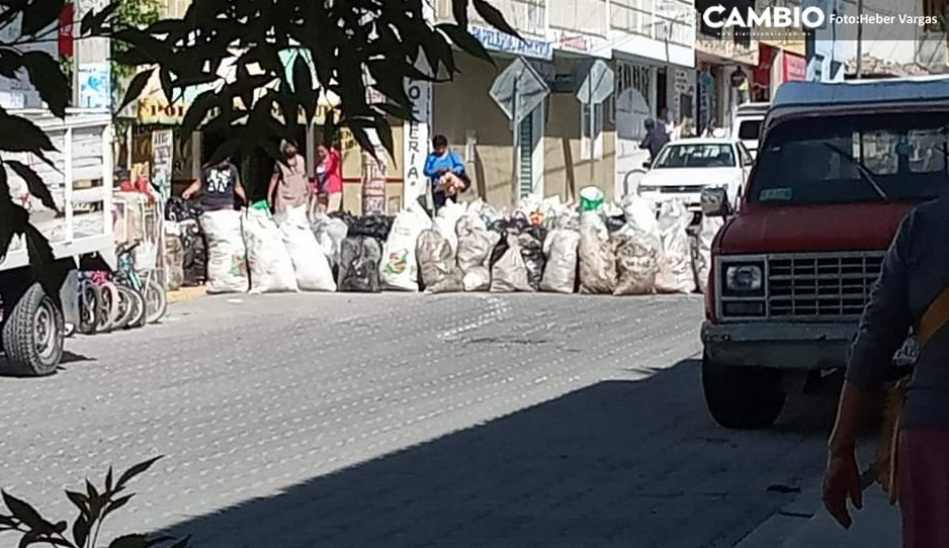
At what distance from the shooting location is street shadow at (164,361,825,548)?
784 cm

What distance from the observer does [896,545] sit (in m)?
7.23

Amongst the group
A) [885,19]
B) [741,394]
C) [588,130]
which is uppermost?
[885,19]

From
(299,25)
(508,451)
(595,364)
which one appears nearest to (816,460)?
(508,451)

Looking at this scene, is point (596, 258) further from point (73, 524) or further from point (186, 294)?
point (73, 524)

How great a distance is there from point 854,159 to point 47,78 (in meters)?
9.01

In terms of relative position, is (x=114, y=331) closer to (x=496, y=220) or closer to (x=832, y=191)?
(x=496, y=220)

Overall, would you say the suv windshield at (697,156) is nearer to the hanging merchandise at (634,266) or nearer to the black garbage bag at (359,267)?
the hanging merchandise at (634,266)

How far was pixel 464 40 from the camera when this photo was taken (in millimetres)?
2787

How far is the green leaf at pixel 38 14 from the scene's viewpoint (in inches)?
96.3

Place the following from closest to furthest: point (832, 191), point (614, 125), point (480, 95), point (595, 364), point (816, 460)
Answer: point (816, 460) < point (832, 191) < point (595, 364) < point (480, 95) < point (614, 125)

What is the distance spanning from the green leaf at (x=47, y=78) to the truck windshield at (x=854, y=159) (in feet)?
28.3

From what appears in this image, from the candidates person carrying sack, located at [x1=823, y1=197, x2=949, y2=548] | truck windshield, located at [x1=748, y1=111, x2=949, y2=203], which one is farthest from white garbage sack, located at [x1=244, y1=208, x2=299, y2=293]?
person carrying sack, located at [x1=823, y1=197, x2=949, y2=548]

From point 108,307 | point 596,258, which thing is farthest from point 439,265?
point 108,307

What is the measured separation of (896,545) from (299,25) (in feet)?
17.1
